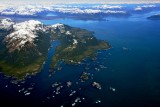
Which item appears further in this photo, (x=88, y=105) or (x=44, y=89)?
(x=44, y=89)

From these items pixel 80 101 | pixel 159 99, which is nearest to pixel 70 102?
pixel 80 101

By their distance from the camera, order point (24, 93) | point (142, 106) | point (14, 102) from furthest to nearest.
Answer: point (24, 93) < point (14, 102) < point (142, 106)

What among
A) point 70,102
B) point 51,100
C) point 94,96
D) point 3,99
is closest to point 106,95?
point 94,96

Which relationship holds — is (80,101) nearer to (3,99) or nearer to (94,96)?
(94,96)

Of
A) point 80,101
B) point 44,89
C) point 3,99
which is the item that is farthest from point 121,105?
point 3,99

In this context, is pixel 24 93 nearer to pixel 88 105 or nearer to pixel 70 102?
pixel 70 102

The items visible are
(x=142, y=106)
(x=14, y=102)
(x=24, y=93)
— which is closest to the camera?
(x=142, y=106)

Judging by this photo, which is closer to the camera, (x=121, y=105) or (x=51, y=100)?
(x=121, y=105)

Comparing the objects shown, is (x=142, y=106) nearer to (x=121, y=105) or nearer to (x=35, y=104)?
(x=121, y=105)
